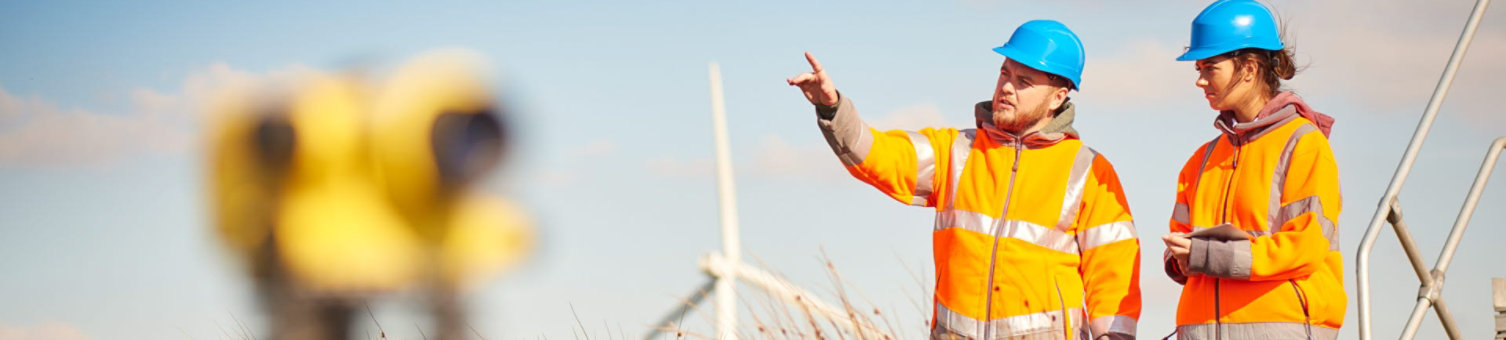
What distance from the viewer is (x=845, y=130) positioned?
15.3 feet

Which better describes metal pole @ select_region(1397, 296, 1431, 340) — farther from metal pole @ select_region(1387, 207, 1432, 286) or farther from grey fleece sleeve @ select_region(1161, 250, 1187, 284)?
grey fleece sleeve @ select_region(1161, 250, 1187, 284)

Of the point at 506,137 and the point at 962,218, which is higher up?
the point at 506,137

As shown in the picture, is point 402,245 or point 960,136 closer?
point 960,136

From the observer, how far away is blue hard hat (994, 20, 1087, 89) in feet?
15.7

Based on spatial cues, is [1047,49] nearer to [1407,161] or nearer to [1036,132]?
[1036,132]

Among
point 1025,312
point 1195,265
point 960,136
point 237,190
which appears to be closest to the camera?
point 1195,265

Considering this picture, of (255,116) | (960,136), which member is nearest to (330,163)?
(255,116)

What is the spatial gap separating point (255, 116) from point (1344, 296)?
10540mm

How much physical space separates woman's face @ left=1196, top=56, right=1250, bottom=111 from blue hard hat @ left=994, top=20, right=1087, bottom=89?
429 mm

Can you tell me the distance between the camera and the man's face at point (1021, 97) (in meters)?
4.81

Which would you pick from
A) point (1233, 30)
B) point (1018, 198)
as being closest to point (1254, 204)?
point (1233, 30)

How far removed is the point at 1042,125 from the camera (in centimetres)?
488

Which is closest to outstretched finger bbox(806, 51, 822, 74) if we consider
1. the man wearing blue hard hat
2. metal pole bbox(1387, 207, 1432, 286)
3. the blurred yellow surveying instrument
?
the man wearing blue hard hat

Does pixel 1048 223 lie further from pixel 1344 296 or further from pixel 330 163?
pixel 330 163
